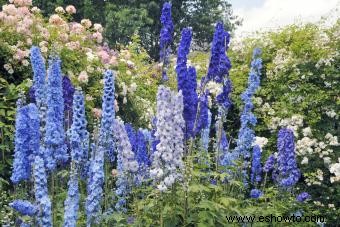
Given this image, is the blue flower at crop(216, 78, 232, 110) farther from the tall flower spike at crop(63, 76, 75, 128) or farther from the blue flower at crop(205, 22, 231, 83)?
the tall flower spike at crop(63, 76, 75, 128)

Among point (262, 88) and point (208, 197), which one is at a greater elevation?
point (262, 88)

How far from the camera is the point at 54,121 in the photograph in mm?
3770

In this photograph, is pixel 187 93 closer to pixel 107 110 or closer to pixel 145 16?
Answer: pixel 107 110

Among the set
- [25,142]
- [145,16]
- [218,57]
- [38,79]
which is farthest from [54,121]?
[145,16]

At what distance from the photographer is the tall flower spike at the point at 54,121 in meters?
3.64

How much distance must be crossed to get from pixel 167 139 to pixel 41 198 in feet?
2.97

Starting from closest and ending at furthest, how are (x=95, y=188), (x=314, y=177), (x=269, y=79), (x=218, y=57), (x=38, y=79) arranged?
(x=95, y=188)
(x=38, y=79)
(x=218, y=57)
(x=314, y=177)
(x=269, y=79)

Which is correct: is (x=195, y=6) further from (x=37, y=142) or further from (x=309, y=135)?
(x=37, y=142)

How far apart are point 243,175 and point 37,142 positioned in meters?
2.56

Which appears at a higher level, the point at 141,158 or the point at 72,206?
the point at 141,158

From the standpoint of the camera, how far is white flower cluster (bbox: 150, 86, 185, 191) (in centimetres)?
351

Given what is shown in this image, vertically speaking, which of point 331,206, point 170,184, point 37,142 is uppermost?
point 37,142

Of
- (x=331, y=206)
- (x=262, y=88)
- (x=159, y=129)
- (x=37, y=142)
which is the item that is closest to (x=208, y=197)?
(x=159, y=129)

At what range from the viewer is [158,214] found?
149 inches
